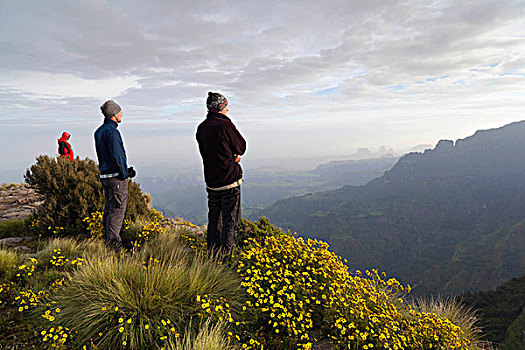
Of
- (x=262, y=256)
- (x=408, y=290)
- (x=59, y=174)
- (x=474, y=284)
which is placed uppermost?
(x=59, y=174)

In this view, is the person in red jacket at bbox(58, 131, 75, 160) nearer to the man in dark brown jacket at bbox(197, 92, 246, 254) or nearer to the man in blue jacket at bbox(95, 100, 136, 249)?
the man in blue jacket at bbox(95, 100, 136, 249)

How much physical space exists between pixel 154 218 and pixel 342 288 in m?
6.30

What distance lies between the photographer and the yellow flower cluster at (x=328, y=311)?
3.49 meters

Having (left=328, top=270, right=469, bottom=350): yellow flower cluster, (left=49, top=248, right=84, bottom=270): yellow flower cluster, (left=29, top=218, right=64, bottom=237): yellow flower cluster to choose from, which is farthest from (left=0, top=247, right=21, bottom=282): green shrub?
(left=328, top=270, right=469, bottom=350): yellow flower cluster

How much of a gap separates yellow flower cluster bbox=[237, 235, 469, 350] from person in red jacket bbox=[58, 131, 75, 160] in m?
8.98

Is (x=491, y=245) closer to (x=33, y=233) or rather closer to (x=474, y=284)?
(x=474, y=284)

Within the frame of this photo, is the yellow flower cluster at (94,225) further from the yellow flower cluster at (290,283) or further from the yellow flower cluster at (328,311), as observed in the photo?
the yellow flower cluster at (328,311)

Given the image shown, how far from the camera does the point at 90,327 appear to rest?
3.13 meters

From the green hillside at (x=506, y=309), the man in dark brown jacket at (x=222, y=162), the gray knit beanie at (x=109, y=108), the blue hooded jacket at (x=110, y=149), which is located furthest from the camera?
the green hillside at (x=506, y=309)

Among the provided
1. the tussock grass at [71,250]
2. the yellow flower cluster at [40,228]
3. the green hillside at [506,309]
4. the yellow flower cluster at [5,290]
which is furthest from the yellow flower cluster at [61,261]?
the green hillside at [506,309]

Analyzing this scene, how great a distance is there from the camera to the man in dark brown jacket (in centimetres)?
459

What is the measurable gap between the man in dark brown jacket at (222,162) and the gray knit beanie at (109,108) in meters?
1.91

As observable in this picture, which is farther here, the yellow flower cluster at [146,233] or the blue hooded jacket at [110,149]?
the yellow flower cluster at [146,233]

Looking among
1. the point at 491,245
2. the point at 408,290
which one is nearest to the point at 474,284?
the point at 491,245
